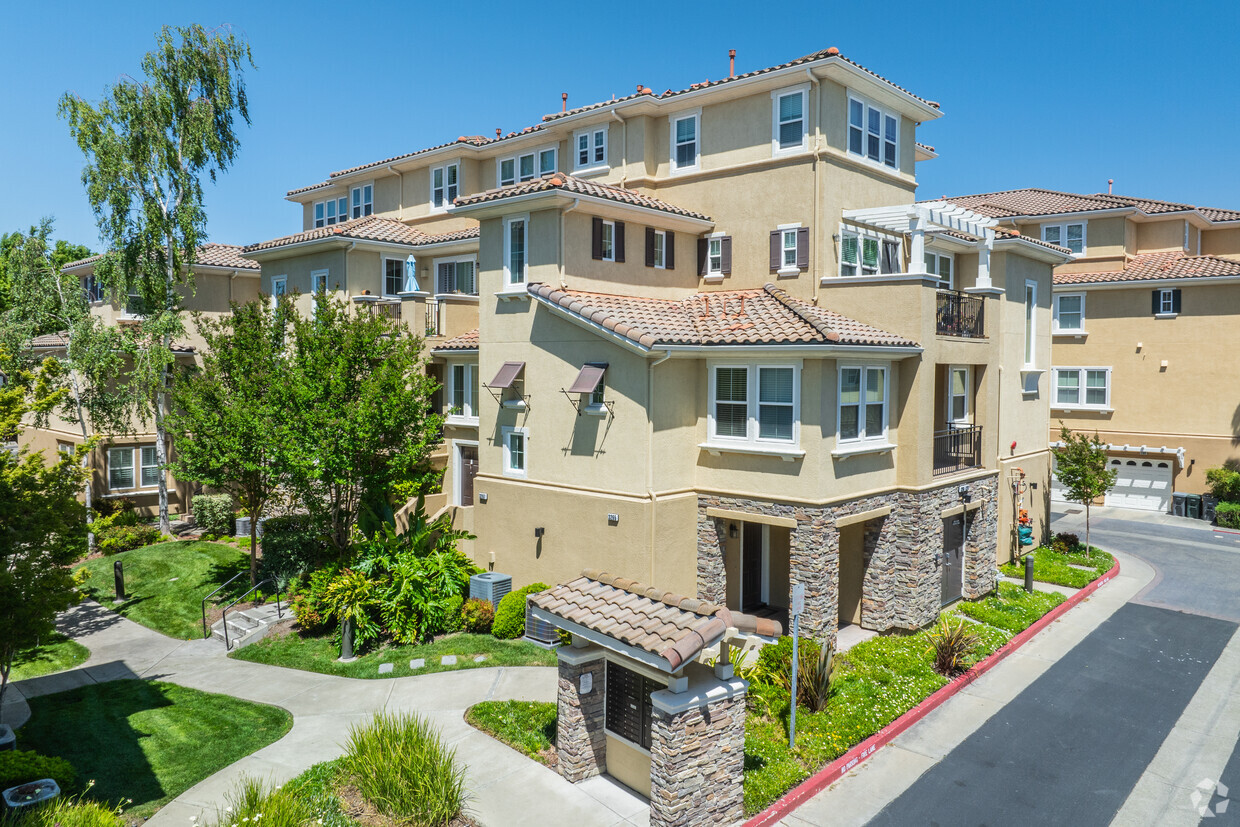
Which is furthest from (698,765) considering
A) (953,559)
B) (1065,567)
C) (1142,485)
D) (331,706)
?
(1142,485)

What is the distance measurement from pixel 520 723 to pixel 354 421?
28.5 ft

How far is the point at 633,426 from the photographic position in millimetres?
17812

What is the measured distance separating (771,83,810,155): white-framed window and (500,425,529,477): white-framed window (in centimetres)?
998

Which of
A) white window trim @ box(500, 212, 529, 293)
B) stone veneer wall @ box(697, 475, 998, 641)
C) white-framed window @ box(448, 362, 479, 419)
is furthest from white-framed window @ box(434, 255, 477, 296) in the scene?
stone veneer wall @ box(697, 475, 998, 641)

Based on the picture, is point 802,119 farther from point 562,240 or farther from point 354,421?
point 354,421

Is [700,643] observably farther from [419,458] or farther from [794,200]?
[794,200]

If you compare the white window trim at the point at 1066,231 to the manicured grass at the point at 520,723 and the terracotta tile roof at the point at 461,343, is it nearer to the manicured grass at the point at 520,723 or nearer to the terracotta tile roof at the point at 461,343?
the terracotta tile roof at the point at 461,343

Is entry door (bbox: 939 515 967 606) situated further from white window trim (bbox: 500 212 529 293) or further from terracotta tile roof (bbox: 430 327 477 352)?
terracotta tile roof (bbox: 430 327 477 352)

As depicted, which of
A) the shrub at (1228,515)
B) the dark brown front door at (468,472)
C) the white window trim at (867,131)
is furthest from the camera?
the shrub at (1228,515)

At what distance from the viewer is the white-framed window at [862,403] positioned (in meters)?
17.4

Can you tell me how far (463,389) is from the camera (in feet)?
80.6

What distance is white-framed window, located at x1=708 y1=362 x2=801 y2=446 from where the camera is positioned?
17219 mm

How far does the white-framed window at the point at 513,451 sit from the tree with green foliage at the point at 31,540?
9167 mm

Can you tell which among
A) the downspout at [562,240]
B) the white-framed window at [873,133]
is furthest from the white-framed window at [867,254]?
the downspout at [562,240]
